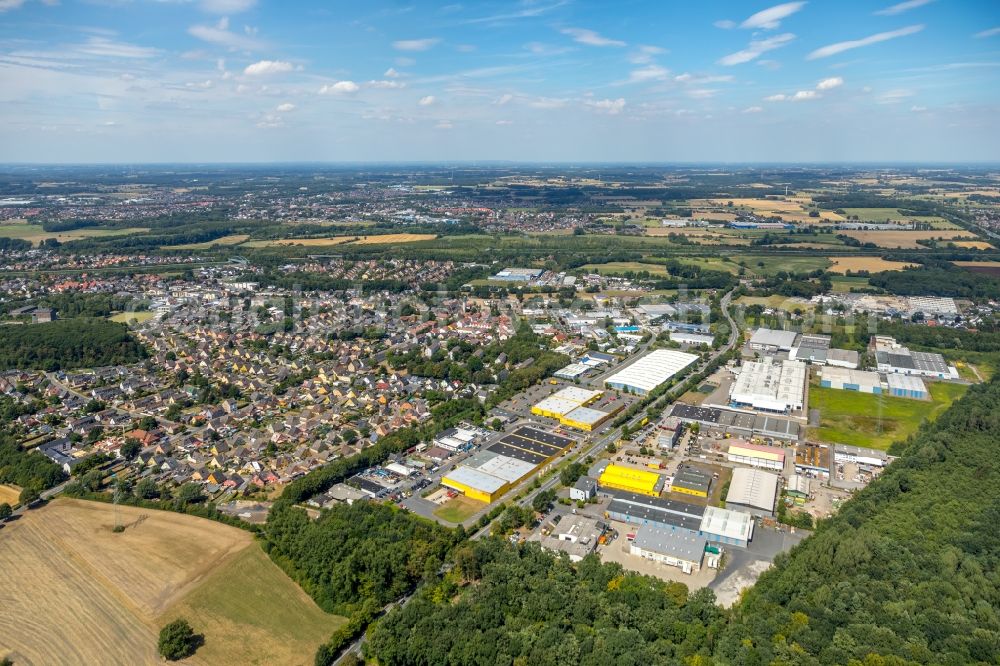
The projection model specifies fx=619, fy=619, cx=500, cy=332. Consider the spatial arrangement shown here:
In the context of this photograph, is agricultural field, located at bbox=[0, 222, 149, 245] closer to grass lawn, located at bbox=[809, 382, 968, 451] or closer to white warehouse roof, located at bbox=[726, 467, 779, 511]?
white warehouse roof, located at bbox=[726, 467, 779, 511]

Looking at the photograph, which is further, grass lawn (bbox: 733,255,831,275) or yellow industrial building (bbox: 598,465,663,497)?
grass lawn (bbox: 733,255,831,275)

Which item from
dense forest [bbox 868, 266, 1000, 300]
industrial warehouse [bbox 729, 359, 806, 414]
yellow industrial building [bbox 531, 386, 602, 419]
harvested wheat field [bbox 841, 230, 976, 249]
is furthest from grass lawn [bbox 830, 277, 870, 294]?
yellow industrial building [bbox 531, 386, 602, 419]

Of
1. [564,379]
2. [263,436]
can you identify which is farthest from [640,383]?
[263,436]

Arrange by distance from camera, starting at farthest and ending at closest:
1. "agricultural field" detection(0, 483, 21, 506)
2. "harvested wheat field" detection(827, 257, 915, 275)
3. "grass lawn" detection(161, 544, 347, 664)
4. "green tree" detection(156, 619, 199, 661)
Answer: "harvested wheat field" detection(827, 257, 915, 275) < "agricultural field" detection(0, 483, 21, 506) < "grass lawn" detection(161, 544, 347, 664) < "green tree" detection(156, 619, 199, 661)

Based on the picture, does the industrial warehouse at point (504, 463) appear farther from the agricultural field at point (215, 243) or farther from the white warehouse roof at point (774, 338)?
the agricultural field at point (215, 243)

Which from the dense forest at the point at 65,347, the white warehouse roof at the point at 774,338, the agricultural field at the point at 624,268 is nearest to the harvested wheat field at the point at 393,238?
the agricultural field at the point at 624,268

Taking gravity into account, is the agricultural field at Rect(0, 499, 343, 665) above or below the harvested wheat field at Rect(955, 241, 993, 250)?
below

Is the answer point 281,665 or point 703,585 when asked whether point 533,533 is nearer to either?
point 703,585
